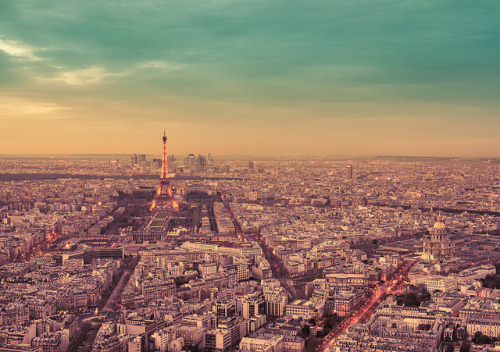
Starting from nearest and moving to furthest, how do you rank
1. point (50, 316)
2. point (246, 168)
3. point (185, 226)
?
point (50, 316), point (185, 226), point (246, 168)

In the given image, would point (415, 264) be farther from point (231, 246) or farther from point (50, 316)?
point (50, 316)

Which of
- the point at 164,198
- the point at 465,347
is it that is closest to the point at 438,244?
the point at 465,347

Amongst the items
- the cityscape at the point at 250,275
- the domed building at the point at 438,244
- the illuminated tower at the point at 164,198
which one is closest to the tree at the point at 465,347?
the cityscape at the point at 250,275

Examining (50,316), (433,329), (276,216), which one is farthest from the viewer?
(276,216)

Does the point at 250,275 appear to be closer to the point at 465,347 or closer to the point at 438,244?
the point at 438,244

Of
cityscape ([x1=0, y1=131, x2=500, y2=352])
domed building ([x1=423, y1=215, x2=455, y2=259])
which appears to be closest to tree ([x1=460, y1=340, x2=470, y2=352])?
cityscape ([x1=0, y1=131, x2=500, y2=352])

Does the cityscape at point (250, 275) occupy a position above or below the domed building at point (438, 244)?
below

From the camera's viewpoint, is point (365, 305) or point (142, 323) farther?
point (365, 305)

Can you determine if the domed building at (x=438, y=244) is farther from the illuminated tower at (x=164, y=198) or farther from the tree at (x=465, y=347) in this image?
the illuminated tower at (x=164, y=198)

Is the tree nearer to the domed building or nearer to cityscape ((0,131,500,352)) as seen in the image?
cityscape ((0,131,500,352))

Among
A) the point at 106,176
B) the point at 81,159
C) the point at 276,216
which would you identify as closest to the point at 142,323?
the point at 276,216

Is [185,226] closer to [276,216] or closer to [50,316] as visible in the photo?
[276,216]
